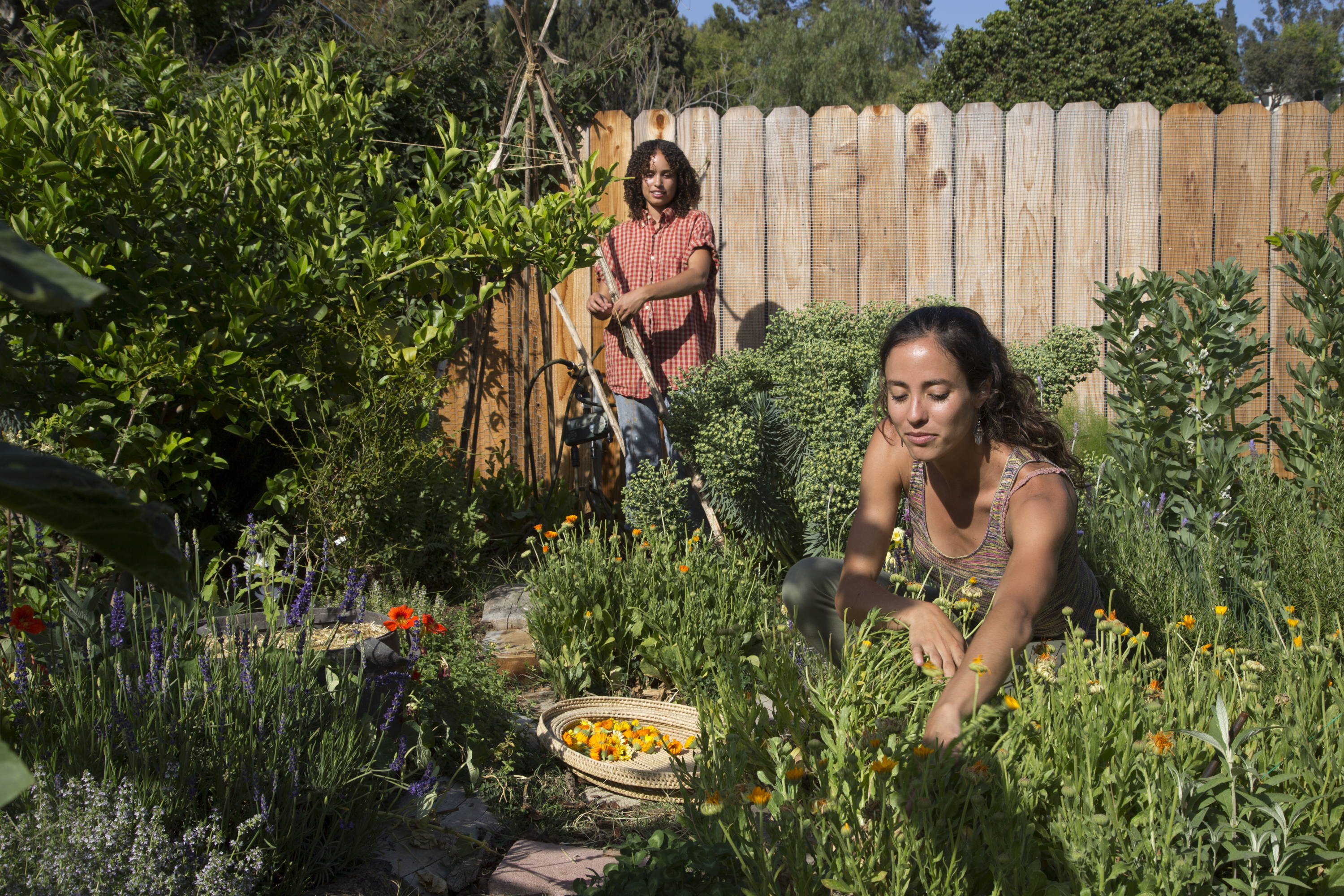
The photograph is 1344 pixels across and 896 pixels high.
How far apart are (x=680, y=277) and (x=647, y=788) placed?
2.28 m

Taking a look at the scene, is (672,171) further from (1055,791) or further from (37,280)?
(37,280)

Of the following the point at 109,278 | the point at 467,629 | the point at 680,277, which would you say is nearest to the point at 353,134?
the point at 109,278

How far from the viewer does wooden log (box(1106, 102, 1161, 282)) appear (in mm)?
4848

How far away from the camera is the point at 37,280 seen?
0.44 m

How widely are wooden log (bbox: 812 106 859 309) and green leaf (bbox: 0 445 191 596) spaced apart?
468 centimetres

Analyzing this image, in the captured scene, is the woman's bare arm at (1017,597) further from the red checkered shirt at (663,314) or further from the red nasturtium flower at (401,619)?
the red checkered shirt at (663,314)

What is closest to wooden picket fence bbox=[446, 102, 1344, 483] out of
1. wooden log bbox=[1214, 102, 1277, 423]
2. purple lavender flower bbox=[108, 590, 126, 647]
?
wooden log bbox=[1214, 102, 1277, 423]

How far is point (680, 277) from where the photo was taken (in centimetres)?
409

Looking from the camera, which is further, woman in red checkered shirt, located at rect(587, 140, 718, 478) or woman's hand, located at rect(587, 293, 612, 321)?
woman in red checkered shirt, located at rect(587, 140, 718, 478)

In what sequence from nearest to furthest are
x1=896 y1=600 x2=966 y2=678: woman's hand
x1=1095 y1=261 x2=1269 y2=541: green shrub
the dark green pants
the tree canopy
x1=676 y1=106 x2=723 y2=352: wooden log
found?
x1=896 y1=600 x2=966 y2=678: woman's hand < the dark green pants < x1=1095 y1=261 x2=1269 y2=541: green shrub < x1=676 y1=106 x2=723 y2=352: wooden log < the tree canopy

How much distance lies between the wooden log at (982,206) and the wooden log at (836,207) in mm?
532

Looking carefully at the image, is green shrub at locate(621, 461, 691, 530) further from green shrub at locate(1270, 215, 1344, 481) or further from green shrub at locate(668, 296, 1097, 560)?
green shrub at locate(1270, 215, 1344, 481)

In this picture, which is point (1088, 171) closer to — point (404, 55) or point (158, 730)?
point (404, 55)

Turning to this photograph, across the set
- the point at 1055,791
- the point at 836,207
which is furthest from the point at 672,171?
the point at 1055,791
